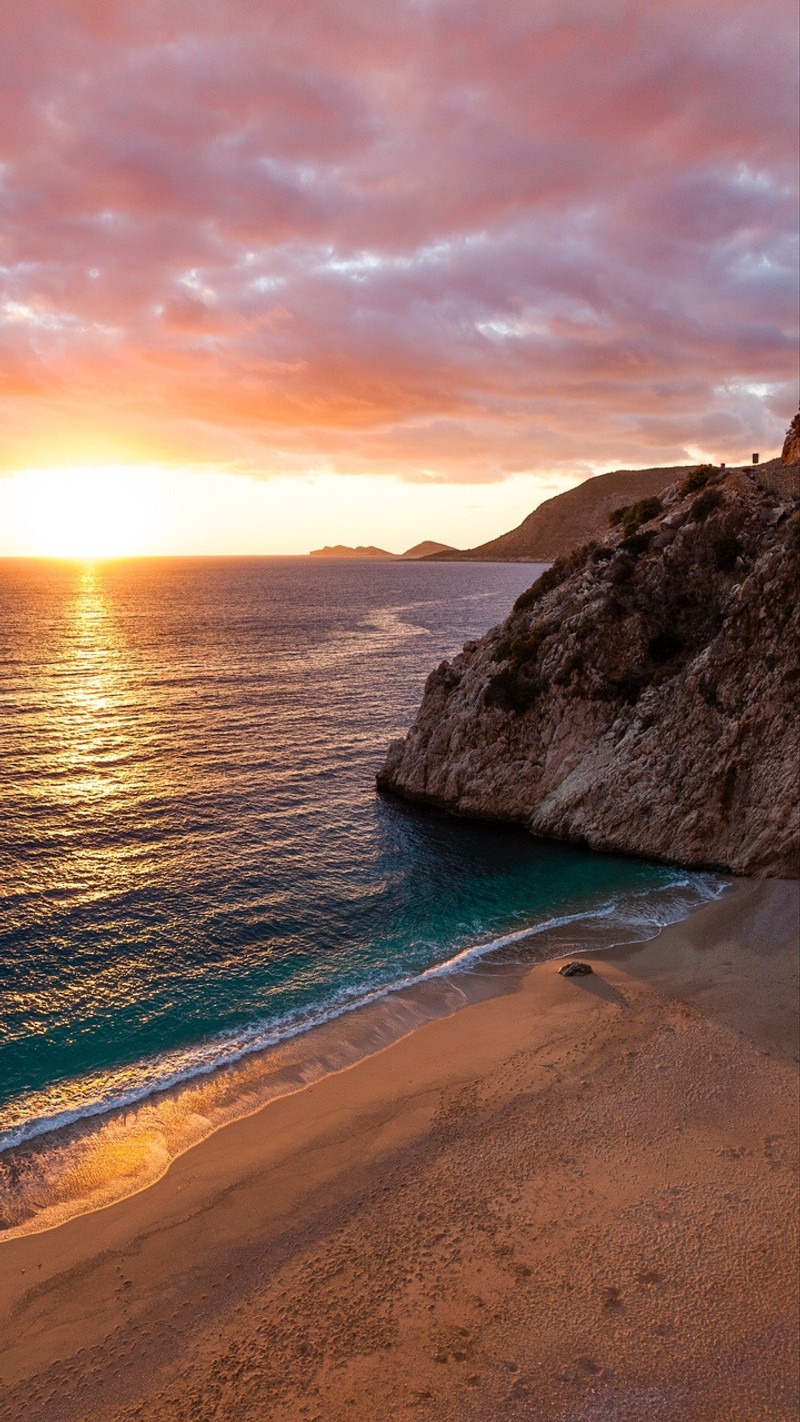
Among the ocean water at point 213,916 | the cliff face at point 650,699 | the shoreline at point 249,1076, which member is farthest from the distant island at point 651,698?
the shoreline at point 249,1076

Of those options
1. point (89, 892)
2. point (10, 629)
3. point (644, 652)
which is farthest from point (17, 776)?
point (10, 629)

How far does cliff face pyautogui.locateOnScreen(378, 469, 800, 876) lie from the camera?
34.6m

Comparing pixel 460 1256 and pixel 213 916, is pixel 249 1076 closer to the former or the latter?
pixel 460 1256

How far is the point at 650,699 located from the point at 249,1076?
26.5 meters

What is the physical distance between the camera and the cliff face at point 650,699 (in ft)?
113

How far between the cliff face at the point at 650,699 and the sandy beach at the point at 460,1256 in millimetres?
15006

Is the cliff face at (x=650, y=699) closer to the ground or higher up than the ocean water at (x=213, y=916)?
higher up

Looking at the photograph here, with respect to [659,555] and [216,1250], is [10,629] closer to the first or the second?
[659,555]

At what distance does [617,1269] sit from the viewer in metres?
14.0

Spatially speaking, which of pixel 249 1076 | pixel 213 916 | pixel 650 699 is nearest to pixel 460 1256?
pixel 249 1076

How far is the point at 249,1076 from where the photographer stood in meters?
20.9

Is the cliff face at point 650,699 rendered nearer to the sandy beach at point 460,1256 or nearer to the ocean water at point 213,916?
→ the ocean water at point 213,916

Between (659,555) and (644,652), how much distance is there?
5.79 metres

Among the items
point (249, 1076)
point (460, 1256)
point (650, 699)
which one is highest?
point (650, 699)
